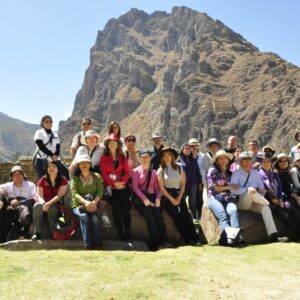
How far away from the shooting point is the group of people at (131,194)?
29.7ft

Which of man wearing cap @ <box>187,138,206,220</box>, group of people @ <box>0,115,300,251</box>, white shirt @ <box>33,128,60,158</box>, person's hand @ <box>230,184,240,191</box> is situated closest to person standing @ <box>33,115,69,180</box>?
white shirt @ <box>33,128,60,158</box>

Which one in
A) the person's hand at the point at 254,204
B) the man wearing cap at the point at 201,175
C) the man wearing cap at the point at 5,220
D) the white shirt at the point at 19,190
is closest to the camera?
the man wearing cap at the point at 5,220

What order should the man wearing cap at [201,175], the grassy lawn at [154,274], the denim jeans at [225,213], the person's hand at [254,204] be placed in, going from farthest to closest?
the man wearing cap at [201,175] < the person's hand at [254,204] < the denim jeans at [225,213] < the grassy lawn at [154,274]

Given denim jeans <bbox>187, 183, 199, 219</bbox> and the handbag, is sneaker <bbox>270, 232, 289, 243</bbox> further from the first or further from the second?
denim jeans <bbox>187, 183, 199, 219</bbox>

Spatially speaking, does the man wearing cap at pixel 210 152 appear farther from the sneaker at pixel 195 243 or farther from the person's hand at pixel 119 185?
Result: the person's hand at pixel 119 185

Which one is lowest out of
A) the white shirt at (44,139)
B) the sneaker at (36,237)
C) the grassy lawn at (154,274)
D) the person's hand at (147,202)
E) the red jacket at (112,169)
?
the grassy lawn at (154,274)

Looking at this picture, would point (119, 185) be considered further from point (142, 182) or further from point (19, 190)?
point (19, 190)

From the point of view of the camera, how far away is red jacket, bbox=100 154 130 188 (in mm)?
9383

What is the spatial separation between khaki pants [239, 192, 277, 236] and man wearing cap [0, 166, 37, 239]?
4.59 metres

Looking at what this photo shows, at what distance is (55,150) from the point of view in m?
10.9

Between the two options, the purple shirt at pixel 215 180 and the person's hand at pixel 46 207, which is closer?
the person's hand at pixel 46 207

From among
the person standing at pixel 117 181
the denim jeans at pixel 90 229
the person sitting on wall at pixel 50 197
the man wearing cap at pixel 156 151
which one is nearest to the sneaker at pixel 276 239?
the person standing at pixel 117 181

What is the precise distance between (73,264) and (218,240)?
330 centimetres

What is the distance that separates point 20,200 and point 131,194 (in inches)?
95.5
